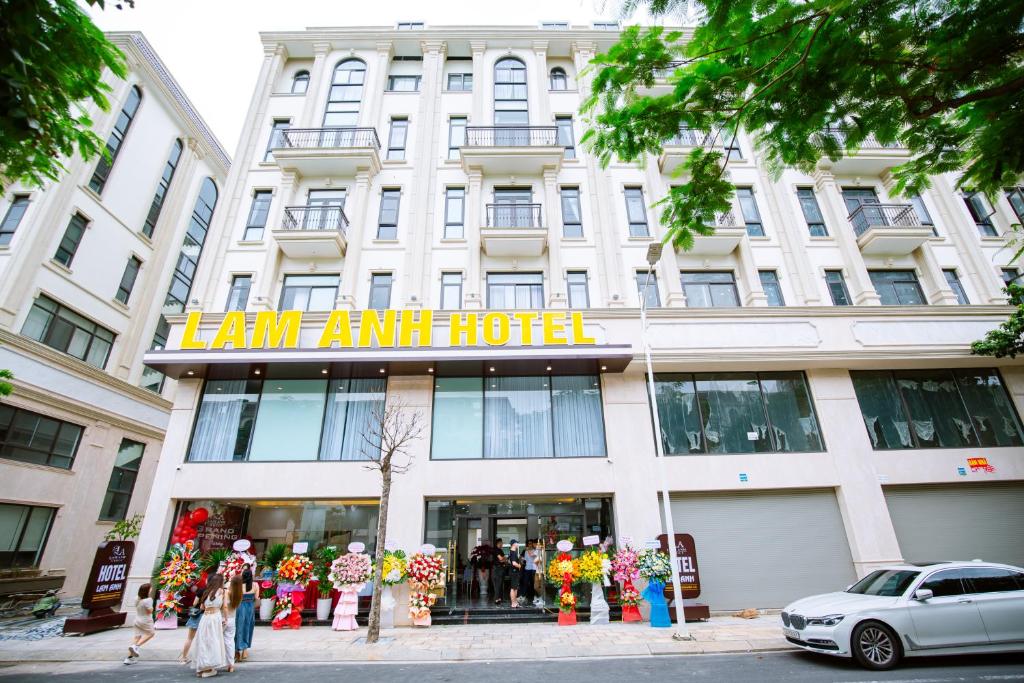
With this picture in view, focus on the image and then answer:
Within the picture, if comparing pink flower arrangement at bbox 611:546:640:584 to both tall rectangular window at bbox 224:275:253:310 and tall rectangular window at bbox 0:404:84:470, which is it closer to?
tall rectangular window at bbox 224:275:253:310

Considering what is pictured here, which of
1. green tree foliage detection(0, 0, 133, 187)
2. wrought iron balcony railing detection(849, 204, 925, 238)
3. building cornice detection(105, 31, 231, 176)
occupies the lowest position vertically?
green tree foliage detection(0, 0, 133, 187)

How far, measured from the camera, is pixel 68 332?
19.1 meters

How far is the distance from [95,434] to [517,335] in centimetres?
1772

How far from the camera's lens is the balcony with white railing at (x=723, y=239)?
16.6 metres

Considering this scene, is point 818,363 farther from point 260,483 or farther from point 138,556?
point 138,556

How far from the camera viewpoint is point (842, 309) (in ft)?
50.2

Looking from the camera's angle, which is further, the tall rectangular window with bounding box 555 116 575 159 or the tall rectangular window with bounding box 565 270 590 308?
the tall rectangular window with bounding box 555 116 575 159

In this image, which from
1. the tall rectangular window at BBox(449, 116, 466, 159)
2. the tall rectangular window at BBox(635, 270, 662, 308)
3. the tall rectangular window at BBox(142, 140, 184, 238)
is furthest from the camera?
the tall rectangular window at BBox(142, 140, 184, 238)

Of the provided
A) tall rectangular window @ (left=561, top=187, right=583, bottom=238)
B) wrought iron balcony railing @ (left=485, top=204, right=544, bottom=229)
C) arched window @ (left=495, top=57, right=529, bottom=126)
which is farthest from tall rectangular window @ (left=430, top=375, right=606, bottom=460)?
arched window @ (left=495, top=57, right=529, bottom=126)

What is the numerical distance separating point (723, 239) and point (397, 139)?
519 inches

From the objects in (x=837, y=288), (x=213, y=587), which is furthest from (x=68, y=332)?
(x=837, y=288)

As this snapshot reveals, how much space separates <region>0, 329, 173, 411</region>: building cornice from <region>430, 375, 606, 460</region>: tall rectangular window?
1464cm

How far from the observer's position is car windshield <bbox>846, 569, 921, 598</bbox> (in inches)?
331

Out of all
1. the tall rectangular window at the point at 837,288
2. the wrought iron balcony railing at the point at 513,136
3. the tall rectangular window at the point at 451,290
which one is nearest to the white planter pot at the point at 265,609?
the tall rectangular window at the point at 451,290
